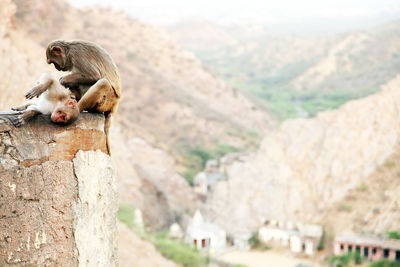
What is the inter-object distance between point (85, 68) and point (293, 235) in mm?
14697

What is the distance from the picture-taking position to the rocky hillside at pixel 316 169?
18.1m

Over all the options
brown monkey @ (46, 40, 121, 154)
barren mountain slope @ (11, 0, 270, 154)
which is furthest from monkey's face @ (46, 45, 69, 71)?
barren mountain slope @ (11, 0, 270, 154)

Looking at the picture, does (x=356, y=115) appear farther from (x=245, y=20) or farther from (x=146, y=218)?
(x=245, y=20)

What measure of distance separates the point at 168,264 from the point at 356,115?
13.7m

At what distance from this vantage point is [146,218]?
49.2 feet

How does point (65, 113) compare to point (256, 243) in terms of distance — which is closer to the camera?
point (65, 113)

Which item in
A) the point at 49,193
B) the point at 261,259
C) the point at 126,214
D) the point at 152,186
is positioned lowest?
the point at 261,259

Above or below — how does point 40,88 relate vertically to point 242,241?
above

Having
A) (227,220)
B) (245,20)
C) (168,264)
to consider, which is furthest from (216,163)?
(245,20)

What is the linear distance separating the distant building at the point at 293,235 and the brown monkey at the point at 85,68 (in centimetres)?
1423

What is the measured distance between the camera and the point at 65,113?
9.10ft

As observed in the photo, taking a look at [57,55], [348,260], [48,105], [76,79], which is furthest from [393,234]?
Result: [48,105]

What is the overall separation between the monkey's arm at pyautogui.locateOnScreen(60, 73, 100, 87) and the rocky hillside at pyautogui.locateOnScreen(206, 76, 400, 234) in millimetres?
15498

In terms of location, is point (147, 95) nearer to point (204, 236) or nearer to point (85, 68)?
point (204, 236)
